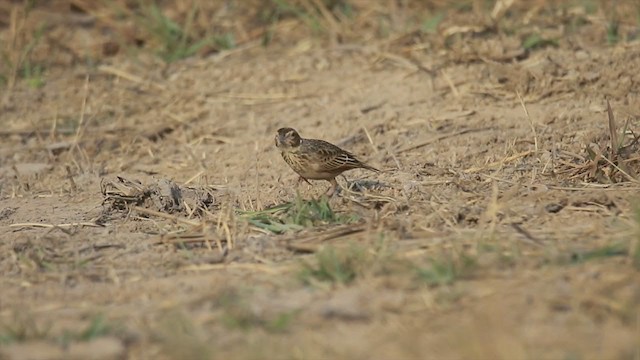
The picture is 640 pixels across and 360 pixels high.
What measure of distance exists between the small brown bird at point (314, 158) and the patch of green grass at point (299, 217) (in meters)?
0.56

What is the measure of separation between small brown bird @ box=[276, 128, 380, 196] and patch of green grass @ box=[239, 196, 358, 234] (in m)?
0.56

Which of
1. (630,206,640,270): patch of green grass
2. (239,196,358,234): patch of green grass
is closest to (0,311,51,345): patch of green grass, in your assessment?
(239,196,358,234): patch of green grass

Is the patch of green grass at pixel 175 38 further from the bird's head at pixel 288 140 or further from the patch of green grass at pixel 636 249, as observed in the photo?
the patch of green grass at pixel 636 249

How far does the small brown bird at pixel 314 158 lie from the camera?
6.87m

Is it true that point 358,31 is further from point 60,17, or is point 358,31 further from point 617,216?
point 617,216

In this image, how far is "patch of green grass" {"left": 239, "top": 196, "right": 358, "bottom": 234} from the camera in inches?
241

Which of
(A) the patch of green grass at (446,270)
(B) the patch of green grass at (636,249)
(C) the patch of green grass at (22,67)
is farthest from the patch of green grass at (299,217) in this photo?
(C) the patch of green grass at (22,67)

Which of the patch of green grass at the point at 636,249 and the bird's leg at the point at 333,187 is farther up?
the bird's leg at the point at 333,187

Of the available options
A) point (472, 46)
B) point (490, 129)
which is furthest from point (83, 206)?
point (472, 46)

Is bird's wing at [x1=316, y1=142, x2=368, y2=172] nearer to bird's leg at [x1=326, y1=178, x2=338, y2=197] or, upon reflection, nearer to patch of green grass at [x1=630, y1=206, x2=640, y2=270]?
bird's leg at [x1=326, y1=178, x2=338, y2=197]

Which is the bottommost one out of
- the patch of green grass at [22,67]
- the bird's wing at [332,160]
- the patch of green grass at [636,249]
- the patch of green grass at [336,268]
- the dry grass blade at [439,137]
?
the patch of green grass at [636,249]

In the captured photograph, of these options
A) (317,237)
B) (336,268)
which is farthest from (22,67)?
(336,268)

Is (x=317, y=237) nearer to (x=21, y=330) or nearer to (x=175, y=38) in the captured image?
(x=21, y=330)

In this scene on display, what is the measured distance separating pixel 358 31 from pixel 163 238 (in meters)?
4.59
